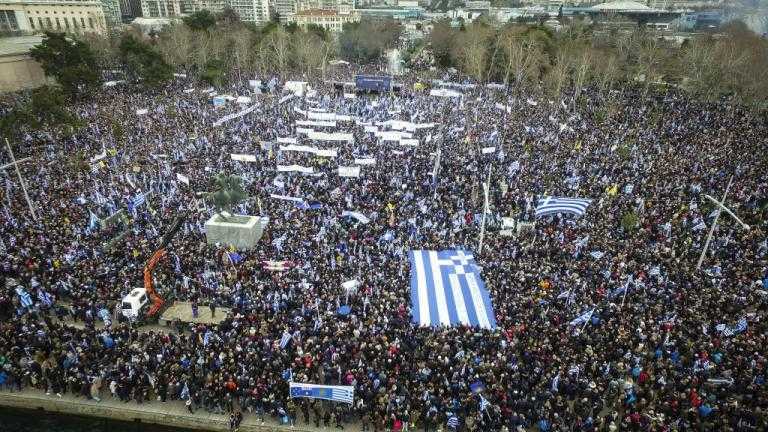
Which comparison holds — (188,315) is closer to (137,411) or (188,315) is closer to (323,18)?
(137,411)

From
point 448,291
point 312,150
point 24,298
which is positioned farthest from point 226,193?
point 448,291

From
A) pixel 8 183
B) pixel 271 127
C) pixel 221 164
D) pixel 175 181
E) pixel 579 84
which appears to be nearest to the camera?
pixel 8 183

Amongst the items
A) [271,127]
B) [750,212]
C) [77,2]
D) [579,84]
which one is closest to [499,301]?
[750,212]

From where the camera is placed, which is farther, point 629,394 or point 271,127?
point 271,127

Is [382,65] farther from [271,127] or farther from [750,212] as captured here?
[750,212]

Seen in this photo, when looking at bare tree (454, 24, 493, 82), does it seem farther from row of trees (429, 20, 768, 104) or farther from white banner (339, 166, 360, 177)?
white banner (339, 166, 360, 177)

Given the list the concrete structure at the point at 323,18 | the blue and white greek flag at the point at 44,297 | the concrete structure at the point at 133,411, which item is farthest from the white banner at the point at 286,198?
the concrete structure at the point at 323,18

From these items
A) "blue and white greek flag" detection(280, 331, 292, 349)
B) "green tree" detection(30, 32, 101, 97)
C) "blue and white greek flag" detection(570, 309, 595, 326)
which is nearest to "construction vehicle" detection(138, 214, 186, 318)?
"blue and white greek flag" detection(280, 331, 292, 349)
